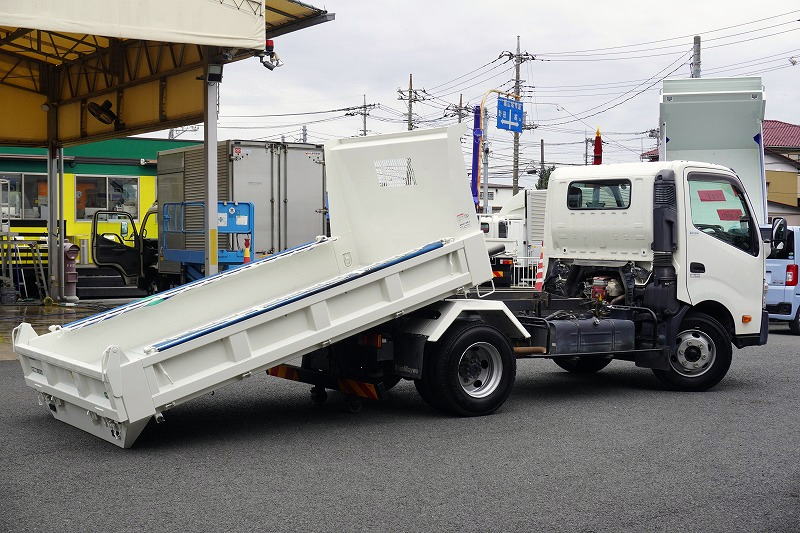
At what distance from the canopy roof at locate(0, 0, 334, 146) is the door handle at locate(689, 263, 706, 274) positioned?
24.8 feet

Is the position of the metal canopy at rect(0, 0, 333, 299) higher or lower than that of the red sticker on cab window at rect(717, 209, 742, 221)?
higher

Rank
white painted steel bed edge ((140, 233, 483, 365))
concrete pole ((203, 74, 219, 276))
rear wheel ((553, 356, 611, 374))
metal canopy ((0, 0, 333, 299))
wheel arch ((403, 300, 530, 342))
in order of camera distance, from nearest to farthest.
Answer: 1. white painted steel bed edge ((140, 233, 483, 365))
2. wheel arch ((403, 300, 530, 342))
3. rear wheel ((553, 356, 611, 374))
4. metal canopy ((0, 0, 333, 299))
5. concrete pole ((203, 74, 219, 276))

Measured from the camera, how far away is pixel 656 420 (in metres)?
8.77

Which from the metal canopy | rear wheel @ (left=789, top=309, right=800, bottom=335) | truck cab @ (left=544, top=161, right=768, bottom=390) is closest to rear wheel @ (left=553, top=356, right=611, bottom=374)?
truck cab @ (left=544, top=161, right=768, bottom=390)

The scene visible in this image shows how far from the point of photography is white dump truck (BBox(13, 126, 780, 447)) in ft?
24.3

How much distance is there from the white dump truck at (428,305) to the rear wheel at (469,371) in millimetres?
16

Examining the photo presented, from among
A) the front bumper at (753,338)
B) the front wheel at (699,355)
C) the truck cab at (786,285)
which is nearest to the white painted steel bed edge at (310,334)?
the front wheel at (699,355)

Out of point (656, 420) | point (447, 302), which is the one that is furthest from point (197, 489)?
point (656, 420)

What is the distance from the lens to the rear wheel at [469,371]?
841 centimetres

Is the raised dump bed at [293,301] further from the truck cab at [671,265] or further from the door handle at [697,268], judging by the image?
the door handle at [697,268]

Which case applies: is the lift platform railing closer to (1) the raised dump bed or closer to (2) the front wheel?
(1) the raised dump bed

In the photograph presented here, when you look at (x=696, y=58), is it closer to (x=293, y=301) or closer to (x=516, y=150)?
(x=516, y=150)

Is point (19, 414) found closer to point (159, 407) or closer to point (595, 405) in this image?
point (159, 407)

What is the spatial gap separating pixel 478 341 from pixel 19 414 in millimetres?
4262
